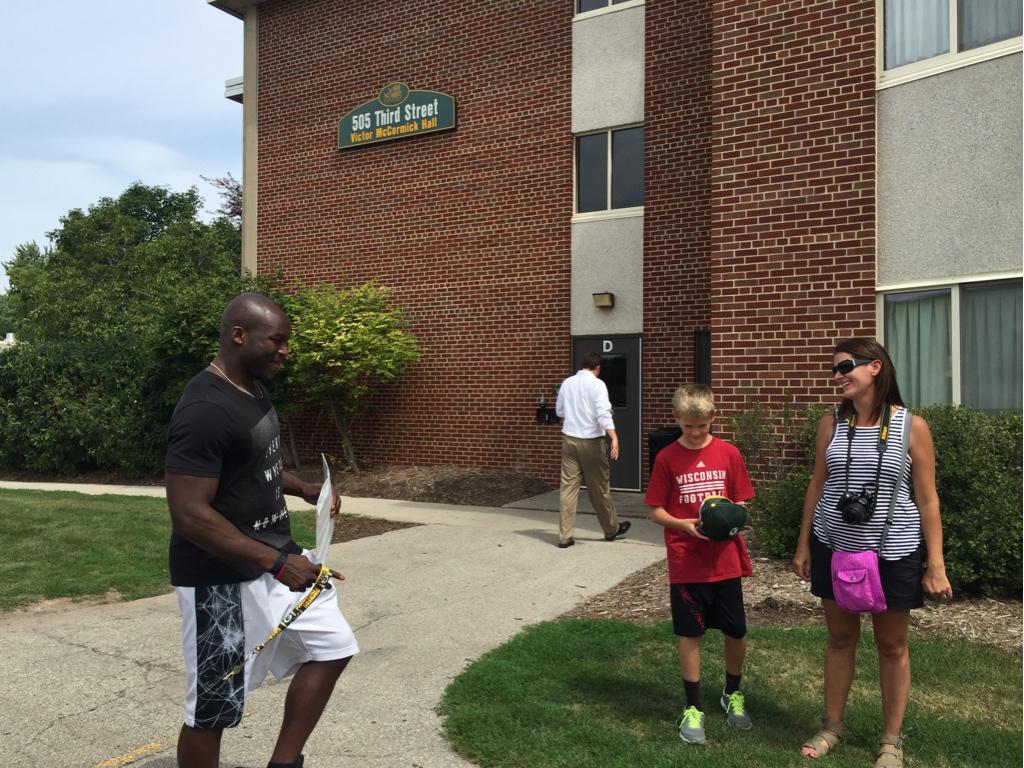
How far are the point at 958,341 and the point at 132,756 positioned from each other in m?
6.89

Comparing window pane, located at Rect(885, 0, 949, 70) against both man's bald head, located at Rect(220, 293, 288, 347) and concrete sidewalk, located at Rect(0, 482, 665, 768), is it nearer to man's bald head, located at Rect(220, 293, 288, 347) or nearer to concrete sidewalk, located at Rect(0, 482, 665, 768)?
concrete sidewalk, located at Rect(0, 482, 665, 768)

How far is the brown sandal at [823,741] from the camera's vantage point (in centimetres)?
374

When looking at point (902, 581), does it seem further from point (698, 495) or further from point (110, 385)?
point (110, 385)

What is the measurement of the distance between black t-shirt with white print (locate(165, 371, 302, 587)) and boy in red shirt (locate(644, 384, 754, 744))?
1815 millimetres

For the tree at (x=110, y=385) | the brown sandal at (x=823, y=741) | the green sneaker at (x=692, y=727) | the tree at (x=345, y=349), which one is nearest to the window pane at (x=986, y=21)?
the brown sandal at (x=823, y=741)

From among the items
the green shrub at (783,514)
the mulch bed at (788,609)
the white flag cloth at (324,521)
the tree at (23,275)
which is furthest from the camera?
the tree at (23,275)

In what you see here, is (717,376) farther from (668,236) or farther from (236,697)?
(236,697)

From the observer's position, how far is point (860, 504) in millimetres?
3521

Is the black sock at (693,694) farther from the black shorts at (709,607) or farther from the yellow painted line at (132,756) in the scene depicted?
the yellow painted line at (132,756)

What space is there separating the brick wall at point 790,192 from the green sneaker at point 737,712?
4.49 m

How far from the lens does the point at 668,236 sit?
38.9ft

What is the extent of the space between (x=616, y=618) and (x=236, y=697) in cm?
358

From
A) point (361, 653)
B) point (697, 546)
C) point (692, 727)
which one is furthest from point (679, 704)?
point (361, 653)

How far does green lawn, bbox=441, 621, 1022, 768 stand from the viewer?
3750 millimetres
